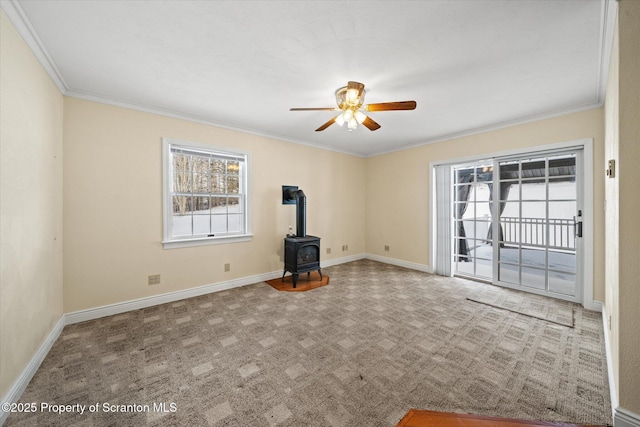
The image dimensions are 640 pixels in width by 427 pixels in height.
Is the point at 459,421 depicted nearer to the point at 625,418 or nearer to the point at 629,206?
the point at 625,418

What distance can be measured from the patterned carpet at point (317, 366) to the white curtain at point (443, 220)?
4.47 ft

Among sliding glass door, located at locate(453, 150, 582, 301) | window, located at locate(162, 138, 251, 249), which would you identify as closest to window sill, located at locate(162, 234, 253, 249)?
window, located at locate(162, 138, 251, 249)

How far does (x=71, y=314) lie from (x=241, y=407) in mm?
2563

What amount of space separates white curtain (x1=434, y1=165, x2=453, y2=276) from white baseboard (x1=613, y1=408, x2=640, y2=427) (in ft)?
10.3

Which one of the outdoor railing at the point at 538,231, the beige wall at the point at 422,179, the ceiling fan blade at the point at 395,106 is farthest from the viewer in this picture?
the outdoor railing at the point at 538,231

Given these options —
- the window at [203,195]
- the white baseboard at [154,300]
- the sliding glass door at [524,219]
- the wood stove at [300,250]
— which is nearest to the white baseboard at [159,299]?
the white baseboard at [154,300]

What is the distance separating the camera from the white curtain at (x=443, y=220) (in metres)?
4.51

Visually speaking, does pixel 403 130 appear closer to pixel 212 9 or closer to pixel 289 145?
pixel 289 145

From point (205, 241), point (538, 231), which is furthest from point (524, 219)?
point (205, 241)

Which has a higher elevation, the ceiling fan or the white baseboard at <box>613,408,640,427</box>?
the ceiling fan

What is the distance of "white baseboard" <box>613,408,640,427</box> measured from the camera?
1.36 metres

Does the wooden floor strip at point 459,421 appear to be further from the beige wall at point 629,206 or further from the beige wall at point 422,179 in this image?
the beige wall at point 422,179

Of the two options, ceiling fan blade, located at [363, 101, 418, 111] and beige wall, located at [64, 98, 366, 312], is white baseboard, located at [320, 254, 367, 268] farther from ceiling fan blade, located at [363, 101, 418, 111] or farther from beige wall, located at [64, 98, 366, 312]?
ceiling fan blade, located at [363, 101, 418, 111]

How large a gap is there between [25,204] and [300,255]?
3.01 m
